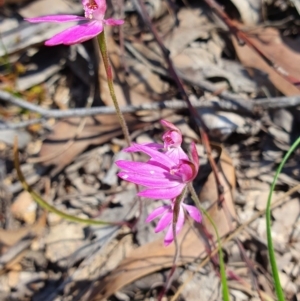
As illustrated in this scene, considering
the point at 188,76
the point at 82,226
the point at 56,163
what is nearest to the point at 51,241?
the point at 82,226

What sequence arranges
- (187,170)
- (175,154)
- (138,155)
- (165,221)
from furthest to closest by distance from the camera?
(138,155)
(165,221)
(175,154)
(187,170)

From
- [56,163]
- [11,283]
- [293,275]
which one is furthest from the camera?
[56,163]

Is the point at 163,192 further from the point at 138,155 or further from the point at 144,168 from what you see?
the point at 138,155

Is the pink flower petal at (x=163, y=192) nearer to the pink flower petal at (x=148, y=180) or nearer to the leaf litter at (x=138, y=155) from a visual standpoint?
the pink flower petal at (x=148, y=180)

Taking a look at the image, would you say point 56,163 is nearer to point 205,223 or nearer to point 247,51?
point 205,223

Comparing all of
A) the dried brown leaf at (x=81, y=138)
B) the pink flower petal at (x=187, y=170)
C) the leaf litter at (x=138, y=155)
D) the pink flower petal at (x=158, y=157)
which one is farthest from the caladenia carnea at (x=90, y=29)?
the dried brown leaf at (x=81, y=138)

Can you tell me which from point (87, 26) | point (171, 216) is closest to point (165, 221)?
point (171, 216)
